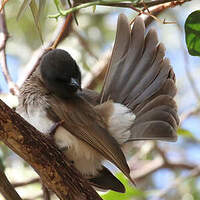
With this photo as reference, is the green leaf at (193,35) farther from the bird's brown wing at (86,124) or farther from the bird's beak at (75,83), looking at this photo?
the bird's beak at (75,83)

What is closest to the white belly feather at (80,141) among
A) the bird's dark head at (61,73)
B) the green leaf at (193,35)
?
the bird's dark head at (61,73)

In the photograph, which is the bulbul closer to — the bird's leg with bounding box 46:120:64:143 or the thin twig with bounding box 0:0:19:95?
the bird's leg with bounding box 46:120:64:143

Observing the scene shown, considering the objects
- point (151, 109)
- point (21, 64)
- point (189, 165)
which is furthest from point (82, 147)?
point (21, 64)

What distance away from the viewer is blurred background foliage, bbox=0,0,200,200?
4.70 meters

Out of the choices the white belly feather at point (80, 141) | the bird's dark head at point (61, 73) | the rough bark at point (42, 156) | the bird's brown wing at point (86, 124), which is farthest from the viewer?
the bird's dark head at point (61, 73)

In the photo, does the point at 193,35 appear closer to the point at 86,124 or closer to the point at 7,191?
the point at 86,124

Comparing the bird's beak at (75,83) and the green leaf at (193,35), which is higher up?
the green leaf at (193,35)

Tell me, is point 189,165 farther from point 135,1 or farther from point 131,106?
point 135,1

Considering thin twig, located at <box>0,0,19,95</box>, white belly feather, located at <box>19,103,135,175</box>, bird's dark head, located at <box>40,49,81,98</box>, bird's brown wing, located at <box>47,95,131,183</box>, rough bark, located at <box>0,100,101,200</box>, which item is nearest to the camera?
rough bark, located at <box>0,100,101,200</box>

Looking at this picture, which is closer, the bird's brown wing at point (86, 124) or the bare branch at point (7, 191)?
the bare branch at point (7, 191)

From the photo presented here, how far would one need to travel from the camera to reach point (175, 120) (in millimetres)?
3334

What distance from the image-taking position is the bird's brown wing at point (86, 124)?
10.2 ft

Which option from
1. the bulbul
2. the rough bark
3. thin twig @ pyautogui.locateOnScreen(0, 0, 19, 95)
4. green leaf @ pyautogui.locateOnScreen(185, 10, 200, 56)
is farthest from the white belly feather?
green leaf @ pyautogui.locateOnScreen(185, 10, 200, 56)

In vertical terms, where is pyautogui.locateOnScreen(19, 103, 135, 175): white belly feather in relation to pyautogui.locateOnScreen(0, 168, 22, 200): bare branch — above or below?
below
